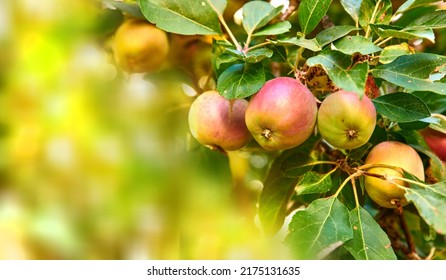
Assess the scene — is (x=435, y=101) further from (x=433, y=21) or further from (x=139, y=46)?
(x=139, y=46)

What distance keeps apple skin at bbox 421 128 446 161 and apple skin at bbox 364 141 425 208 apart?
0.29 feet

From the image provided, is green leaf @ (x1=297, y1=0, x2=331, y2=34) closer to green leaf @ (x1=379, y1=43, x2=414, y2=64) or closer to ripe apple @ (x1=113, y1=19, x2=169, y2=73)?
green leaf @ (x1=379, y1=43, x2=414, y2=64)

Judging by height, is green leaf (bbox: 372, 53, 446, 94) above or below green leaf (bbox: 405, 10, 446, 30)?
below

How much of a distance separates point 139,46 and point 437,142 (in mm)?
441

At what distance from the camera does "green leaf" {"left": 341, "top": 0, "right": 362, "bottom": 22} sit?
2.07ft

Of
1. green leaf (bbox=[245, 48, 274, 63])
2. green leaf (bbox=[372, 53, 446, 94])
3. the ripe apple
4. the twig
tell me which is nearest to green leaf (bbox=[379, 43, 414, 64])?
green leaf (bbox=[372, 53, 446, 94])

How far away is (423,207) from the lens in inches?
21.0

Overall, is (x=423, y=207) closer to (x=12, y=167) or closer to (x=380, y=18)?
(x=380, y=18)

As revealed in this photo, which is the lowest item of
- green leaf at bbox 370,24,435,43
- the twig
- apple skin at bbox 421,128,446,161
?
apple skin at bbox 421,128,446,161

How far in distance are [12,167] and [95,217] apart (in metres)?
0.10

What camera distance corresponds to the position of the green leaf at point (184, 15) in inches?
23.7

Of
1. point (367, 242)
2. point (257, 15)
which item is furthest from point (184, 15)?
point (367, 242)
